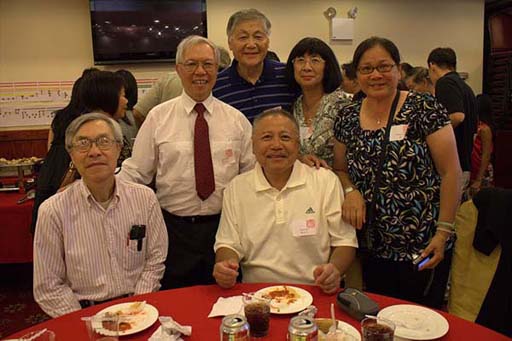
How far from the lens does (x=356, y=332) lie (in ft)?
4.56

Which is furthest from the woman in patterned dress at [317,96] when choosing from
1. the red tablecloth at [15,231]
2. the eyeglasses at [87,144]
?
the red tablecloth at [15,231]

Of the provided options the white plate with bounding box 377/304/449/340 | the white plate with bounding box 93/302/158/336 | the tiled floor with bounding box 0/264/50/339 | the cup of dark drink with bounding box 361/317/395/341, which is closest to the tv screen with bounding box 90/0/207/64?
the tiled floor with bounding box 0/264/50/339

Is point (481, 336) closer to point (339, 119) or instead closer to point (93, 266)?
point (339, 119)

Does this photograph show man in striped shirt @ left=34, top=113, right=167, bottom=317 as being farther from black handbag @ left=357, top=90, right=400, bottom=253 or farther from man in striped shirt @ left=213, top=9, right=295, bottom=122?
black handbag @ left=357, top=90, right=400, bottom=253

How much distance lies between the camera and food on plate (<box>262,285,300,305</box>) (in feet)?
5.21

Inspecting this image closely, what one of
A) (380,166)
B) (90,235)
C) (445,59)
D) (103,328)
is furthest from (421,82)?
(103,328)

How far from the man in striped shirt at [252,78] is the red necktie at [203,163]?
0.40 meters

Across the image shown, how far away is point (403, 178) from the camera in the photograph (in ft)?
6.66

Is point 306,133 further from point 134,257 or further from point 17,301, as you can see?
point 17,301

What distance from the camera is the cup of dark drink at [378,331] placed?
1.25 m

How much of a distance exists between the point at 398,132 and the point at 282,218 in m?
0.63

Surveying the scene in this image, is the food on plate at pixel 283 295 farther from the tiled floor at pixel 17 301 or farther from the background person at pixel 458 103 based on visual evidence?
the background person at pixel 458 103

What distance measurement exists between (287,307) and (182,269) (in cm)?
106

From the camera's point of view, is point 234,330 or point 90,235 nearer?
point 234,330
